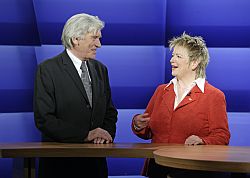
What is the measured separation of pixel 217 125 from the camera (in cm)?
308

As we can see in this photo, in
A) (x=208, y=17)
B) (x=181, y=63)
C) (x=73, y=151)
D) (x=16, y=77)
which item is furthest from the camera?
(x=208, y=17)

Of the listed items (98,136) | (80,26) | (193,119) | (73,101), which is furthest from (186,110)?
(80,26)

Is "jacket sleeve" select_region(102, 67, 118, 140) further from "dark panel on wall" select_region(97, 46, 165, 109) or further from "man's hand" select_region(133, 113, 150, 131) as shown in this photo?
"dark panel on wall" select_region(97, 46, 165, 109)

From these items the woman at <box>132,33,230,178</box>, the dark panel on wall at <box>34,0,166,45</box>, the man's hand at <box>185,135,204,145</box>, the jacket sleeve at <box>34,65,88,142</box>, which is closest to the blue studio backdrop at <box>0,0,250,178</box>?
the dark panel on wall at <box>34,0,166,45</box>

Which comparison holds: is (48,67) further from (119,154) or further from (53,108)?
(119,154)

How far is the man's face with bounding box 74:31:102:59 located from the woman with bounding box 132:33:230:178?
0.40 metres

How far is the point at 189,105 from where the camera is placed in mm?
3158

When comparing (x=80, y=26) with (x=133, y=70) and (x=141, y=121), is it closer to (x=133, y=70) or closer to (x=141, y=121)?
(x=141, y=121)

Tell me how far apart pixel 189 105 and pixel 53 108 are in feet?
2.18

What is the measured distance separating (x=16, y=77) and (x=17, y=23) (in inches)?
12.9

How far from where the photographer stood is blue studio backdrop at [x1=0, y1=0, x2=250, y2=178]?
12.9ft

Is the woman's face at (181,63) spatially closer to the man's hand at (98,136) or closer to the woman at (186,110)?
the woman at (186,110)

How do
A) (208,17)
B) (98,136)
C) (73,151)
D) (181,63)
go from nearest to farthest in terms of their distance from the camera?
(73,151) → (98,136) → (181,63) → (208,17)

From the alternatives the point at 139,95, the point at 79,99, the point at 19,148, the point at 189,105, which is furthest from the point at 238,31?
the point at 19,148
